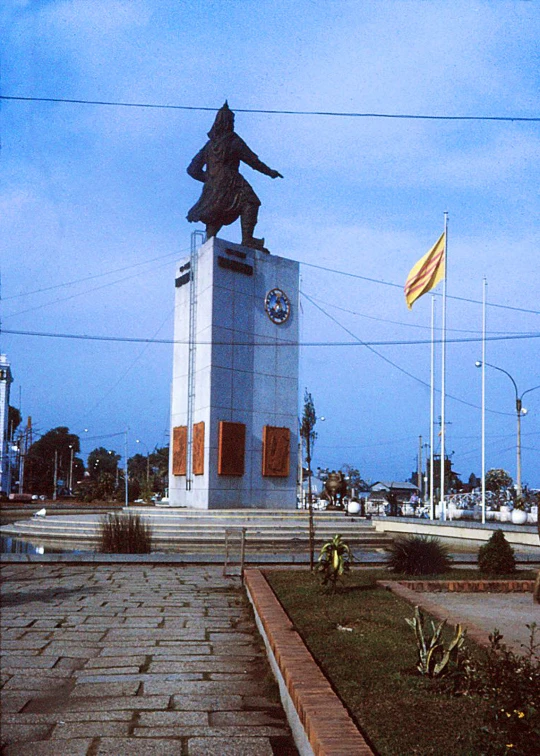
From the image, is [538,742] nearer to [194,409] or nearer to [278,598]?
[278,598]

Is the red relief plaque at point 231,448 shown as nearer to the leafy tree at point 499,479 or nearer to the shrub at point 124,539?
the shrub at point 124,539

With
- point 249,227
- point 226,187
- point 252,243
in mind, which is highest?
point 226,187

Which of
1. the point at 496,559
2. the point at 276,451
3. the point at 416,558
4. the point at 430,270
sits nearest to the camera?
the point at 416,558

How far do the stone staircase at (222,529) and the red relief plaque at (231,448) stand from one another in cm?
246

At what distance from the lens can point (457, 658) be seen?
5344 mm

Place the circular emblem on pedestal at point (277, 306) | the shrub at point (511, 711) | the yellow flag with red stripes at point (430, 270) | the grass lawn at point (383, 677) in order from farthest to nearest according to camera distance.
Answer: the circular emblem on pedestal at point (277, 306)
the yellow flag with red stripes at point (430, 270)
the grass lawn at point (383, 677)
the shrub at point (511, 711)

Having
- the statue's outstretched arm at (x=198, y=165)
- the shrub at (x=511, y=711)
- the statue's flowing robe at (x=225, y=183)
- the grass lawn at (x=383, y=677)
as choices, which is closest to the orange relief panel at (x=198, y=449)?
the statue's flowing robe at (x=225, y=183)

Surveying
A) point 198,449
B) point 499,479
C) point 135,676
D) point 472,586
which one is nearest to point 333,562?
point 472,586

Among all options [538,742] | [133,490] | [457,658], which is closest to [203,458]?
[457,658]

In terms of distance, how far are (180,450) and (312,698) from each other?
91.7ft

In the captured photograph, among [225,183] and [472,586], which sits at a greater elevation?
[225,183]

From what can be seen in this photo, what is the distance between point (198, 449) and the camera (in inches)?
1194

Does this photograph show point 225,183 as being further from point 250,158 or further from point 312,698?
point 312,698

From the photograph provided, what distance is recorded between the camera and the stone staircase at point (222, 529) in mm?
22406
